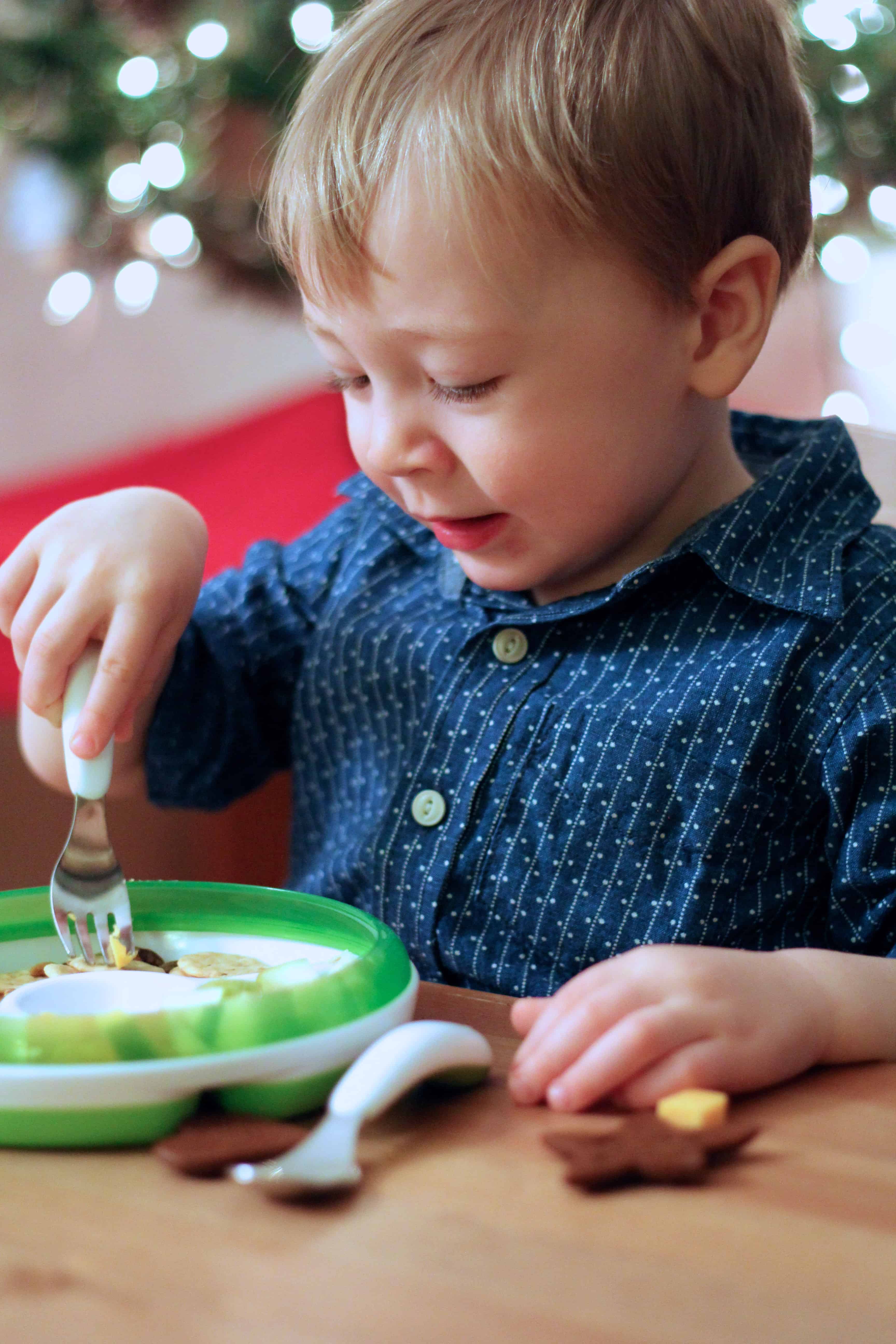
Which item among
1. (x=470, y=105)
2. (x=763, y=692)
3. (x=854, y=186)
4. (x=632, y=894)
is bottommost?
(x=632, y=894)

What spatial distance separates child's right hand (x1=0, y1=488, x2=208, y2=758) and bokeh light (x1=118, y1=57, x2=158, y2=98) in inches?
39.0

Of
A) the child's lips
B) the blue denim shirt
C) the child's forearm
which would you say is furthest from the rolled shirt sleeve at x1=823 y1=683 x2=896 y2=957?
the child's lips

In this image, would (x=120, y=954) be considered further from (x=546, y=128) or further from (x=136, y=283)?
(x=136, y=283)

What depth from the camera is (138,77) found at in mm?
1611

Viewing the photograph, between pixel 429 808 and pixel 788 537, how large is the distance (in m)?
0.27

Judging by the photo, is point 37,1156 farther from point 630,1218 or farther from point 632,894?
point 632,894

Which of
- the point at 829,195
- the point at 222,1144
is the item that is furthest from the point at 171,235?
the point at 222,1144

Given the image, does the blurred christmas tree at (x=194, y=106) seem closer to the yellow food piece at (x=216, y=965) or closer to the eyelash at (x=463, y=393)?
the eyelash at (x=463, y=393)

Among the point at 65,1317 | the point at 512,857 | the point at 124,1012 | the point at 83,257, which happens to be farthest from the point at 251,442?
the point at 65,1317

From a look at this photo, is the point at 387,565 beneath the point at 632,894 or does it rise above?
above

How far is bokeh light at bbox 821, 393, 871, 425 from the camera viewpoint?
2.18 meters

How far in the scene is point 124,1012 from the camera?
46cm

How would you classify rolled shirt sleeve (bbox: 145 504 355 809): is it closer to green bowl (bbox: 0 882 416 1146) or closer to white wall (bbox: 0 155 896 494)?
green bowl (bbox: 0 882 416 1146)

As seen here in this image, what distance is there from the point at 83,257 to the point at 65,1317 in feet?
5.84
